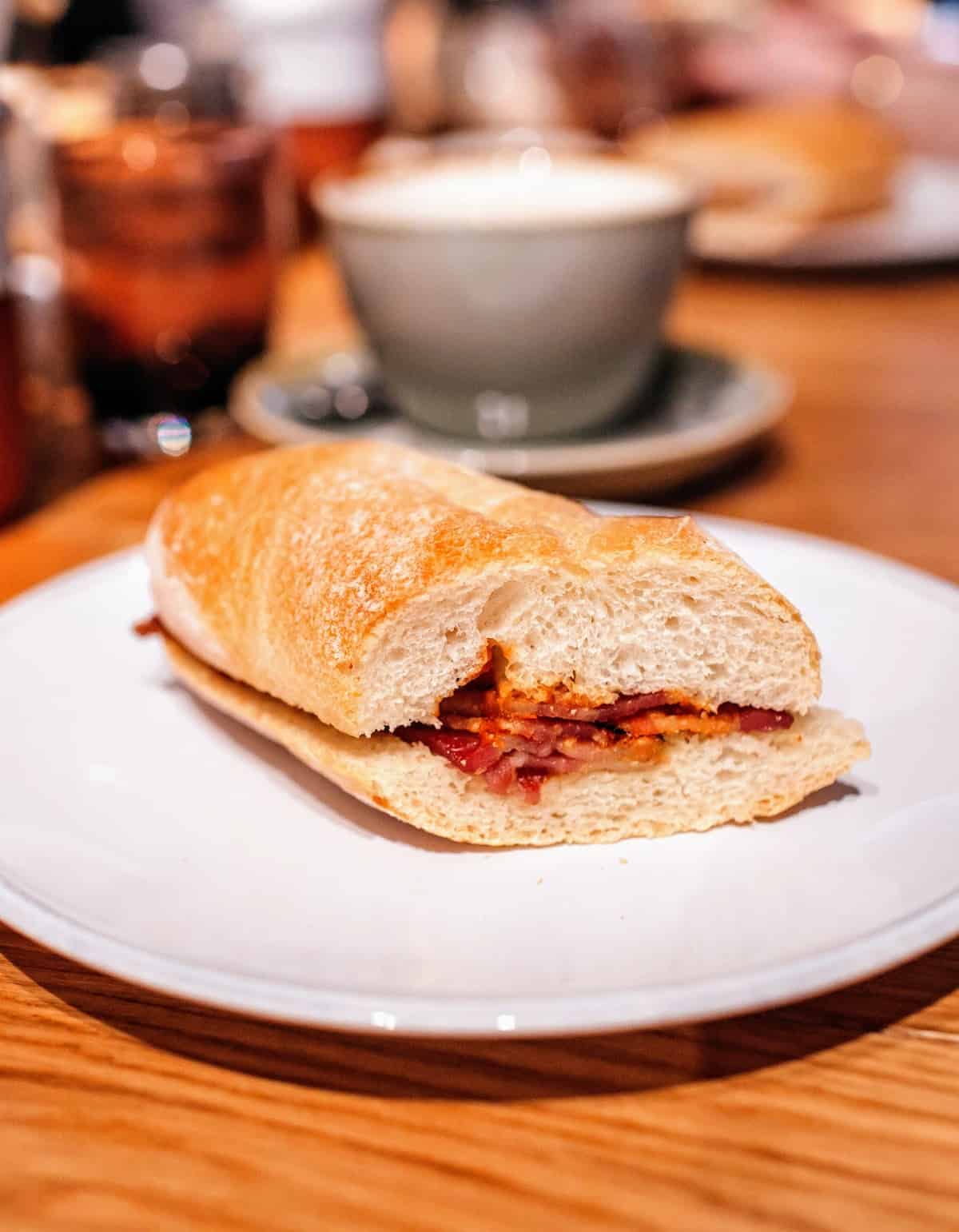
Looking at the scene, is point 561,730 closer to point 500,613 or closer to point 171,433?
point 500,613

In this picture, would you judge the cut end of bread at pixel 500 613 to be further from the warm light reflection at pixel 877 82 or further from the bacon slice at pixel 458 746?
the warm light reflection at pixel 877 82

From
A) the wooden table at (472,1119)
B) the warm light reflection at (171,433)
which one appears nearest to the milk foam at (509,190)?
the warm light reflection at (171,433)

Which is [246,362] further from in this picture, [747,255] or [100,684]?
[747,255]

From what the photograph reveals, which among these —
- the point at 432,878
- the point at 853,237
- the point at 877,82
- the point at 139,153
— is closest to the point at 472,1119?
the point at 432,878

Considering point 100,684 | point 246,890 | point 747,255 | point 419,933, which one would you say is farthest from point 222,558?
point 747,255

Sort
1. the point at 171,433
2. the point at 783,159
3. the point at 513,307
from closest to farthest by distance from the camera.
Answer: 1. the point at 513,307
2. the point at 171,433
3. the point at 783,159

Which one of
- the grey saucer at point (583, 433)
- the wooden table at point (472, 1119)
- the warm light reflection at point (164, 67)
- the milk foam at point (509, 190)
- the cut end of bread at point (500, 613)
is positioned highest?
the warm light reflection at point (164, 67)
